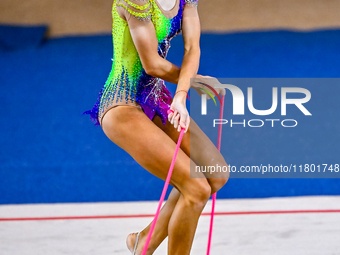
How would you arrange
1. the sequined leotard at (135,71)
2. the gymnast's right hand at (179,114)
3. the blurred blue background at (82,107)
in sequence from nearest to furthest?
the gymnast's right hand at (179,114) → the sequined leotard at (135,71) → the blurred blue background at (82,107)

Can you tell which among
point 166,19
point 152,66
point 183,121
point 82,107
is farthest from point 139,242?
point 82,107

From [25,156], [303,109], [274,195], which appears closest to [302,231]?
[274,195]

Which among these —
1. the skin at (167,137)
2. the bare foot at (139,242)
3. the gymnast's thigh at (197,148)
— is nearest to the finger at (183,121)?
the skin at (167,137)

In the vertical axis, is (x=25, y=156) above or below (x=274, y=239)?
above

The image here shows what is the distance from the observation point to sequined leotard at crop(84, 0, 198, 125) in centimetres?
131

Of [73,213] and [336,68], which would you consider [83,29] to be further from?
[336,68]

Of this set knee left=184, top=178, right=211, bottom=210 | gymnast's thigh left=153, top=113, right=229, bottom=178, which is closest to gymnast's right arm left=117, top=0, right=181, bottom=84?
gymnast's thigh left=153, top=113, right=229, bottom=178

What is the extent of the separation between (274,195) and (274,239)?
1306mm

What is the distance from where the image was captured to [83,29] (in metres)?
3.48

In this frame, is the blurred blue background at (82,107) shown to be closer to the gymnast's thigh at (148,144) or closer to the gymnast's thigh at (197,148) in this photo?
the gymnast's thigh at (197,148)

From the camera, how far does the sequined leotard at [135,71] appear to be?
131 centimetres

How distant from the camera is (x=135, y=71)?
4.51ft

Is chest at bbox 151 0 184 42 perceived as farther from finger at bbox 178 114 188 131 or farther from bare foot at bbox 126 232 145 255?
bare foot at bbox 126 232 145 255

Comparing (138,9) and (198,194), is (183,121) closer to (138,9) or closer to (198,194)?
(198,194)
